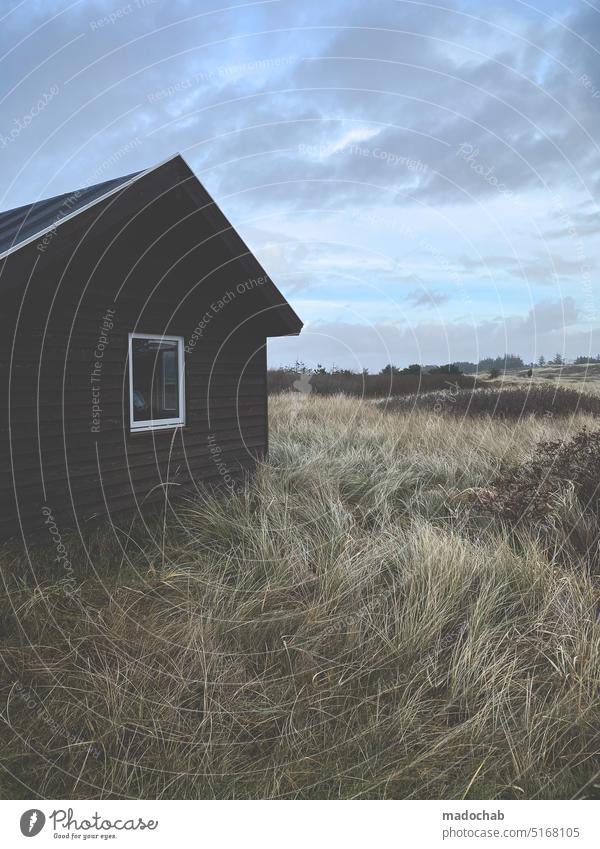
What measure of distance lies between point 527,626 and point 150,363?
6.09 m

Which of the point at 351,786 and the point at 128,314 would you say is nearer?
the point at 351,786

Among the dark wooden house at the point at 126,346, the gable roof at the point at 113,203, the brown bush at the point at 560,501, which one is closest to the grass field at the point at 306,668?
the brown bush at the point at 560,501

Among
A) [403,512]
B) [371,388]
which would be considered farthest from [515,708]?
[371,388]

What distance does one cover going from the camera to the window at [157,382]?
792 centimetres

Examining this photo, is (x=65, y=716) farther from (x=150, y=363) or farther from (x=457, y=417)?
(x=457, y=417)

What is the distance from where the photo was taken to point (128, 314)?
7.43 metres

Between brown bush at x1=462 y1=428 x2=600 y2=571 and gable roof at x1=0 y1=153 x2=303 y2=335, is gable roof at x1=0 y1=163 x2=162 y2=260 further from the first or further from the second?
brown bush at x1=462 y1=428 x2=600 y2=571

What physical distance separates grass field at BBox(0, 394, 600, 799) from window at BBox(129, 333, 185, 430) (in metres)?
2.32

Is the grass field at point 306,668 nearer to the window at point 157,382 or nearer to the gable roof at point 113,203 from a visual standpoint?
the window at point 157,382

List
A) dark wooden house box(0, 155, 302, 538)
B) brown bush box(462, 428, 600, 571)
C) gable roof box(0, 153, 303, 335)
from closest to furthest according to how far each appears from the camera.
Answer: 1. gable roof box(0, 153, 303, 335)
2. brown bush box(462, 428, 600, 571)
3. dark wooden house box(0, 155, 302, 538)

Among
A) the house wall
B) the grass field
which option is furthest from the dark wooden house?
the grass field

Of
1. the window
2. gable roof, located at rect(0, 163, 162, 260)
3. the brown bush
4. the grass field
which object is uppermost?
gable roof, located at rect(0, 163, 162, 260)

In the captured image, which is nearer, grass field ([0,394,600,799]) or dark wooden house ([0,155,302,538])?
grass field ([0,394,600,799])

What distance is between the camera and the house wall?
624 centimetres
